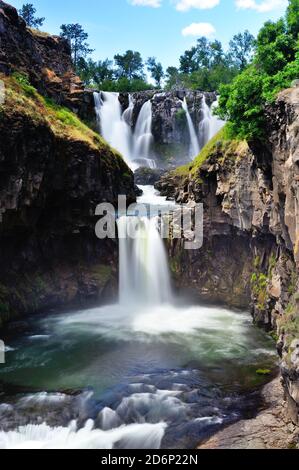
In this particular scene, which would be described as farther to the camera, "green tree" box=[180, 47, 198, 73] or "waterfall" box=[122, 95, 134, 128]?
"green tree" box=[180, 47, 198, 73]

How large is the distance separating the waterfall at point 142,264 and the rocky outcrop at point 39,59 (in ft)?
29.9

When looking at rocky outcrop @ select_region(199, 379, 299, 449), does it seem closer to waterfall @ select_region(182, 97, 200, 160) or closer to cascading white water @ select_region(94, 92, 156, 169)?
cascading white water @ select_region(94, 92, 156, 169)

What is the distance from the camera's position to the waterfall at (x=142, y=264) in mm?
22359

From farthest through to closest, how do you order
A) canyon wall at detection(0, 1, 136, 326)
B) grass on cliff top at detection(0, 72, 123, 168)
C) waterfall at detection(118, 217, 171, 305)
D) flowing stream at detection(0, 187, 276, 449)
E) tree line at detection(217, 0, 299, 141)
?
1. waterfall at detection(118, 217, 171, 305)
2. grass on cliff top at detection(0, 72, 123, 168)
3. canyon wall at detection(0, 1, 136, 326)
4. tree line at detection(217, 0, 299, 141)
5. flowing stream at detection(0, 187, 276, 449)

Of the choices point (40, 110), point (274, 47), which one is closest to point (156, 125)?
point (40, 110)

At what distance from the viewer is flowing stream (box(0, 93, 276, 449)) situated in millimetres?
10383

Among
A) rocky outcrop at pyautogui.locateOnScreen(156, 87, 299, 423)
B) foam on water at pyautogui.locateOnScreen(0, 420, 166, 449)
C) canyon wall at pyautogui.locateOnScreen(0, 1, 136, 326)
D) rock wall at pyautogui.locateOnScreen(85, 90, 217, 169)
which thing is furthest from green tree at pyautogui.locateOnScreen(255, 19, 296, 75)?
rock wall at pyautogui.locateOnScreen(85, 90, 217, 169)

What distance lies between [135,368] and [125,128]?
31282mm

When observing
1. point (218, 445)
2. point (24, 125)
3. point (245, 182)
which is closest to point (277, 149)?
point (245, 182)

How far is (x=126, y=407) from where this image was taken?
37.2 feet

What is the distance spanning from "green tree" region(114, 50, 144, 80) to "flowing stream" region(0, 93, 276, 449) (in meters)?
61.2

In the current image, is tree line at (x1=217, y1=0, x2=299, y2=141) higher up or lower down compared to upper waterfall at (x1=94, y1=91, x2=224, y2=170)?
lower down

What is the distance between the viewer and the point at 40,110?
2034cm
